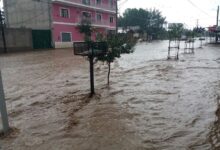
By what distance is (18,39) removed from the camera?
1077 inches

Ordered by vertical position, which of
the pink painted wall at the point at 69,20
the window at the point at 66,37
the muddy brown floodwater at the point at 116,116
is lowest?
the muddy brown floodwater at the point at 116,116

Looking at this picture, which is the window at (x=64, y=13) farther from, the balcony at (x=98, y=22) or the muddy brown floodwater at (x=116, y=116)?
the muddy brown floodwater at (x=116, y=116)

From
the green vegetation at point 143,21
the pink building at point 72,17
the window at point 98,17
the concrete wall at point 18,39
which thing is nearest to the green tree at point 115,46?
the pink building at point 72,17

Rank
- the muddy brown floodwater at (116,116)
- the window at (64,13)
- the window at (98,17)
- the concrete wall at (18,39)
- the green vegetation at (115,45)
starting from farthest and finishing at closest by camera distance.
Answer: the window at (98,17) < the window at (64,13) < the concrete wall at (18,39) < the green vegetation at (115,45) < the muddy brown floodwater at (116,116)

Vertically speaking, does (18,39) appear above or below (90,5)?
below

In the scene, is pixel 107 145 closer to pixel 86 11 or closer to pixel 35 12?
pixel 35 12

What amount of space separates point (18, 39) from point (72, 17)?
30.3 feet

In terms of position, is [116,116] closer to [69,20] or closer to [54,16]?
[54,16]

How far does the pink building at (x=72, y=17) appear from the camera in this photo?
3077 centimetres

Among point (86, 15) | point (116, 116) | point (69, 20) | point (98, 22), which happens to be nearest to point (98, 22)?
point (98, 22)

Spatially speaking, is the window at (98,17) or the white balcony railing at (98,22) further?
the window at (98,17)

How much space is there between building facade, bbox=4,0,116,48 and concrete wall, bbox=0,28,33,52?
298 centimetres

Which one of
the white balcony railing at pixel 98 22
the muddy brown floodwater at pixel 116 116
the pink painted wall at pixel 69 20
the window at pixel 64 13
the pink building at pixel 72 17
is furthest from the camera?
the white balcony railing at pixel 98 22

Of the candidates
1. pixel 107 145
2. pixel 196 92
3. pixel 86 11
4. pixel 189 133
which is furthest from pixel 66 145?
pixel 86 11
